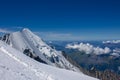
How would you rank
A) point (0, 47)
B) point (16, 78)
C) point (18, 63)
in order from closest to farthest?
point (16, 78) → point (18, 63) → point (0, 47)

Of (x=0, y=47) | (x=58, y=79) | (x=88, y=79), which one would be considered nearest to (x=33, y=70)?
(x=58, y=79)

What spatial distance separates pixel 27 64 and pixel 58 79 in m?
5.97

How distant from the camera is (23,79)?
23672mm

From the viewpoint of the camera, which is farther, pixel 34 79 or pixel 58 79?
pixel 58 79

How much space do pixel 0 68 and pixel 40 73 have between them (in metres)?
6.19

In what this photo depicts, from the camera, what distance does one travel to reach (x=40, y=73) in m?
29.8

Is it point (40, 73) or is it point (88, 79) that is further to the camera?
point (88, 79)

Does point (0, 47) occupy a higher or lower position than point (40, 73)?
higher

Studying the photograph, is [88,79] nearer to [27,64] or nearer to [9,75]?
[27,64]

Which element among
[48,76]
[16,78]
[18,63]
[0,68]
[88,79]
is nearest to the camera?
[16,78]

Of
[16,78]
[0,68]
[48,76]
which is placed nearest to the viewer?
[16,78]

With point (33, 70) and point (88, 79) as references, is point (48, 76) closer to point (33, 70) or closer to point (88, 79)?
point (33, 70)

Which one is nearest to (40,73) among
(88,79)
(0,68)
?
(0,68)

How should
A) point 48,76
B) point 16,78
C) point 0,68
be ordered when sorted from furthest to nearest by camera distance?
point 48,76
point 0,68
point 16,78
